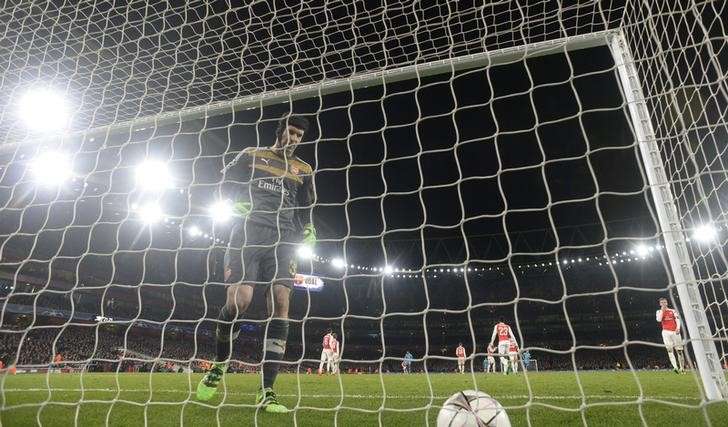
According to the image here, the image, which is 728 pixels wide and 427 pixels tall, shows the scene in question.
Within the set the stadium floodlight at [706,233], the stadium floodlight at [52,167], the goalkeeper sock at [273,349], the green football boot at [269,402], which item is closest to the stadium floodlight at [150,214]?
the stadium floodlight at [52,167]

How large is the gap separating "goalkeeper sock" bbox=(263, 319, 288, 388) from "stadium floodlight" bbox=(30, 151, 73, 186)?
307 cm

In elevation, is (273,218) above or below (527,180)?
below

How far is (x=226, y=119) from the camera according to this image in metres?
12.3

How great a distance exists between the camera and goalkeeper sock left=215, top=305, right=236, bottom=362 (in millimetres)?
3080

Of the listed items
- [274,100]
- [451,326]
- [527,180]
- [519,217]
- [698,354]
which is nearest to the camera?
[698,354]

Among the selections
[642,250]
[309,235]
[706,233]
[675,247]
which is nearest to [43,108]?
[309,235]

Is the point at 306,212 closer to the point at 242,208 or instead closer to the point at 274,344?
the point at 242,208

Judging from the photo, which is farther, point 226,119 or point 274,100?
point 226,119

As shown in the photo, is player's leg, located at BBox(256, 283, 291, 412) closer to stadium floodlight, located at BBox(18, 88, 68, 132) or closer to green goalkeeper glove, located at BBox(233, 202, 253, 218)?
green goalkeeper glove, located at BBox(233, 202, 253, 218)

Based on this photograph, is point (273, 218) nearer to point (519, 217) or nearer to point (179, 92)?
point (179, 92)

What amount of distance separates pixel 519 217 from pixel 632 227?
5.91m

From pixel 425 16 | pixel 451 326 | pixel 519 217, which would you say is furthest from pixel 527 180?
pixel 425 16

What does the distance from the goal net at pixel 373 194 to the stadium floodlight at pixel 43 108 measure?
0.10 feet

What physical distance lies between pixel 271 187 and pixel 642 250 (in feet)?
78.3
